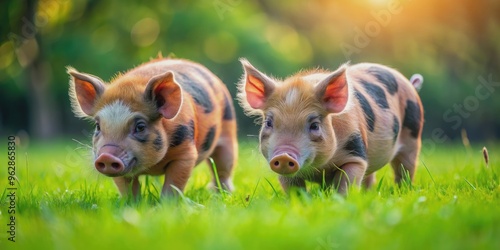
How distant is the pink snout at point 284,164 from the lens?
4.45 m

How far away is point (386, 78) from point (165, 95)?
2154 millimetres

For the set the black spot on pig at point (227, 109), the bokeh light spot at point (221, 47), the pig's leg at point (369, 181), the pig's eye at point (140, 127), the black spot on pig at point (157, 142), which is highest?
the pig's eye at point (140, 127)

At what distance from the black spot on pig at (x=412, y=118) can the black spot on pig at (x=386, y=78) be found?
0.22 meters

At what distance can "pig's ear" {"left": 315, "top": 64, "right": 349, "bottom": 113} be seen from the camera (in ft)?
16.0

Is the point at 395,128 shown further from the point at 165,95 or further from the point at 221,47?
the point at 221,47

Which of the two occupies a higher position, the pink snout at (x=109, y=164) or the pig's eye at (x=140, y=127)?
the pig's eye at (x=140, y=127)

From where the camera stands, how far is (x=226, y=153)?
22.1 feet

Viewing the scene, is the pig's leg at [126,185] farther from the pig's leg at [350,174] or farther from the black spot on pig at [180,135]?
the pig's leg at [350,174]

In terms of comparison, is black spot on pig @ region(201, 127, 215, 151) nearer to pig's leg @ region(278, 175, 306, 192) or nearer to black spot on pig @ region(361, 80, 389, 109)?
pig's leg @ region(278, 175, 306, 192)

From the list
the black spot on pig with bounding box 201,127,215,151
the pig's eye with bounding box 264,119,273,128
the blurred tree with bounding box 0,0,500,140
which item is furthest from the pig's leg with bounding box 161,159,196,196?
the blurred tree with bounding box 0,0,500,140

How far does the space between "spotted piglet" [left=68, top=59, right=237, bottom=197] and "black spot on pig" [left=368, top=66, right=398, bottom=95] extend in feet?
5.11

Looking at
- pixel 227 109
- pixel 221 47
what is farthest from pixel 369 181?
pixel 221 47

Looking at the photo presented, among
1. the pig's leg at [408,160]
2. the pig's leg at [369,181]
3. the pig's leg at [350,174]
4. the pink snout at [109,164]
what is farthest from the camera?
the pig's leg at [369,181]

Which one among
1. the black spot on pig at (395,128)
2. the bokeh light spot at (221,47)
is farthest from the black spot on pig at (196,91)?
the bokeh light spot at (221,47)
